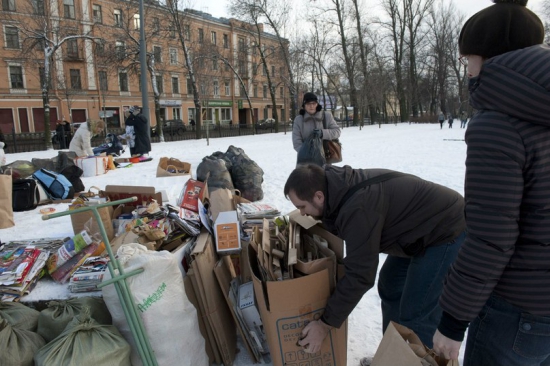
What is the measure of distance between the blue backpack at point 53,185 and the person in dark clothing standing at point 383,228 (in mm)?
5125

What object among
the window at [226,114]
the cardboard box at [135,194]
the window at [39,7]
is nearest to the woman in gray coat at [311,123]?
the cardboard box at [135,194]

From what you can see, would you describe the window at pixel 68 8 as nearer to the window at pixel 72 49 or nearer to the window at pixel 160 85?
the window at pixel 72 49

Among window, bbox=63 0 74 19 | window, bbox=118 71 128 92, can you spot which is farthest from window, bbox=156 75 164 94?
window, bbox=63 0 74 19

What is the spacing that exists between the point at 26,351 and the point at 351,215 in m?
1.84

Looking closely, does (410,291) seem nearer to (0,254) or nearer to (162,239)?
(162,239)

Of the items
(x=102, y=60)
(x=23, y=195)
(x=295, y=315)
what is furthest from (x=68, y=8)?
(x=295, y=315)

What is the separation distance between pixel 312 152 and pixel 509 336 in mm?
3572

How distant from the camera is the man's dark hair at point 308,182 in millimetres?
1809

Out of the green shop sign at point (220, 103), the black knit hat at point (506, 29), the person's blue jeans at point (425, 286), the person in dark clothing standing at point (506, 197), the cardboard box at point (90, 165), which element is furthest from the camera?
the green shop sign at point (220, 103)

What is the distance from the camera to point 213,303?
2.41m

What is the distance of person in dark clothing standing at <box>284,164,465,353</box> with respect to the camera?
1734 mm

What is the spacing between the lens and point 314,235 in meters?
2.49

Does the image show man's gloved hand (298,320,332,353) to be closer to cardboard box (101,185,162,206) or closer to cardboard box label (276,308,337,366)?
cardboard box label (276,308,337,366)

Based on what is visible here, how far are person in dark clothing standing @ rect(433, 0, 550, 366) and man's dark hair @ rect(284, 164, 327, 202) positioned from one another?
0.72 meters
